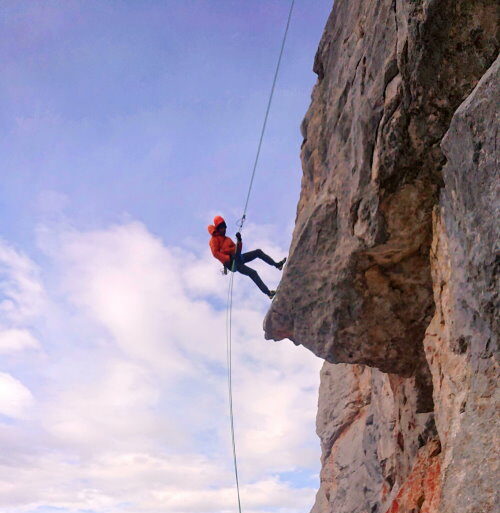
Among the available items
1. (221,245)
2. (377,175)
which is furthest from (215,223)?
(377,175)

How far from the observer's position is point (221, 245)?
13.9m

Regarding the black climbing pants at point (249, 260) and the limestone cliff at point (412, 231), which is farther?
the black climbing pants at point (249, 260)

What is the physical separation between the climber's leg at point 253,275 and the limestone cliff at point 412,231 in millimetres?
2884

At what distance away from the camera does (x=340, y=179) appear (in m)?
8.91

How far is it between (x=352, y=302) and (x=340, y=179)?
6.69 feet

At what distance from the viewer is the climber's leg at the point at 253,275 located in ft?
44.0

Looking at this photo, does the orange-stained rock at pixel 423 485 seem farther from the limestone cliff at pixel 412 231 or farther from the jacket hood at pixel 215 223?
the jacket hood at pixel 215 223

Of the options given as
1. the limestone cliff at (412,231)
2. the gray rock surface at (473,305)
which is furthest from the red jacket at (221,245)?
the gray rock surface at (473,305)

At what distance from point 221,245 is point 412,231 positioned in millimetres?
6724

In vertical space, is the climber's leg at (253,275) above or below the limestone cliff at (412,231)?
above

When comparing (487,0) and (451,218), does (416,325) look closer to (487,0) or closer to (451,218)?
(451,218)

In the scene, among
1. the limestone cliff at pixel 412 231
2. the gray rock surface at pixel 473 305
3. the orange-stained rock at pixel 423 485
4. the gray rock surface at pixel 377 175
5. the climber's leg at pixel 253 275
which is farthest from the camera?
the climber's leg at pixel 253 275

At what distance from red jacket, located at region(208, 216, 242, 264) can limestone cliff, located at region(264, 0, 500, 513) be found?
3.28 m

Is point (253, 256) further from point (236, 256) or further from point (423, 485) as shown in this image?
point (423, 485)
